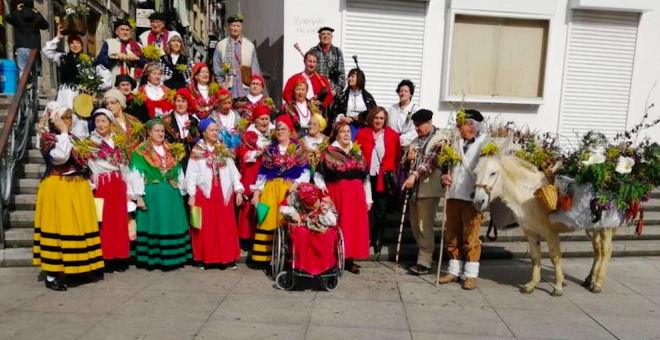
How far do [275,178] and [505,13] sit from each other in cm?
615

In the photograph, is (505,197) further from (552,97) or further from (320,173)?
(552,97)

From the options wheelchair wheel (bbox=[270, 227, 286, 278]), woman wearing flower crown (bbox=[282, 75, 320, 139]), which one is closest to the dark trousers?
woman wearing flower crown (bbox=[282, 75, 320, 139])

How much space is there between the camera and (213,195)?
5621 millimetres

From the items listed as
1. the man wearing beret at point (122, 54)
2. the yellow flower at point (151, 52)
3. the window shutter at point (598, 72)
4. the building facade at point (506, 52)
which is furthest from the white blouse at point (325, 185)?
the window shutter at point (598, 72)

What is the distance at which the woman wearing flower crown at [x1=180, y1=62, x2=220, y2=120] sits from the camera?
6215 mm

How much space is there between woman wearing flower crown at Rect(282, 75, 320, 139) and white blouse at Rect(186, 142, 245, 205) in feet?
4.00

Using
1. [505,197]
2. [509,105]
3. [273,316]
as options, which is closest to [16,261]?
[273,316]

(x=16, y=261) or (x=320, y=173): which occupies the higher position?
(x=320, y=173)

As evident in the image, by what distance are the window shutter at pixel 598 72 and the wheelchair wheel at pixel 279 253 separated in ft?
23.1

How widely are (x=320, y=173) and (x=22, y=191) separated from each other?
174 inches

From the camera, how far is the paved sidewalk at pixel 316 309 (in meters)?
4.15

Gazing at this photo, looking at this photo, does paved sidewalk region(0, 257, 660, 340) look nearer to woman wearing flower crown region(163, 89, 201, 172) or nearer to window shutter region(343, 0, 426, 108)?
woman wearing flower crown region(163, 89, 201, 172)

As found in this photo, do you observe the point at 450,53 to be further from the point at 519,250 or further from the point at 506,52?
the point at 519,250

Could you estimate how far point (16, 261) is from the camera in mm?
5762
